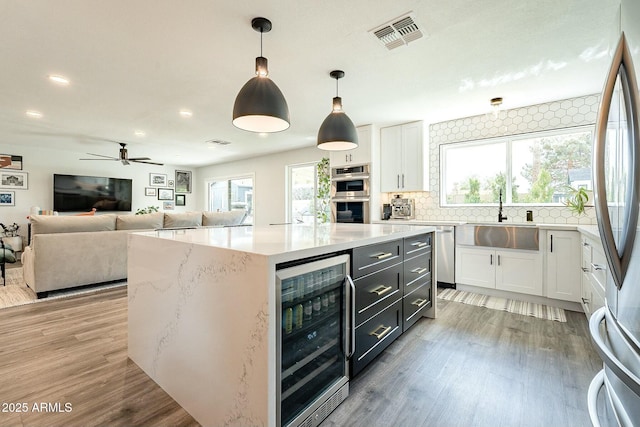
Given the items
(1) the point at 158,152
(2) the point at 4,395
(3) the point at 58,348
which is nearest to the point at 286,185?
(1) the point at 158,152

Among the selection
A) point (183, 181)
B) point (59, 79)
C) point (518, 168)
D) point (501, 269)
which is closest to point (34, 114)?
point (59, 79)

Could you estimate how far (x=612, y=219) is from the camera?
0.95 metres

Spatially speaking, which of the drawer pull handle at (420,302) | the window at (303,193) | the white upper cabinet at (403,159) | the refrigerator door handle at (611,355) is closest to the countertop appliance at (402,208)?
the white upper cabinet at (403,159)

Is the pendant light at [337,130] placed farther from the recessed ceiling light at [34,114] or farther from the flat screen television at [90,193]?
the flat screen television at [90,193]

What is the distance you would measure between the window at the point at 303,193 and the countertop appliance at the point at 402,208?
1.60 m

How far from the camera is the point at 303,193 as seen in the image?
660cm

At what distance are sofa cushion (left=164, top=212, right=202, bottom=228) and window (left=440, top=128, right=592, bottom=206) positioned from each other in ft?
13.1

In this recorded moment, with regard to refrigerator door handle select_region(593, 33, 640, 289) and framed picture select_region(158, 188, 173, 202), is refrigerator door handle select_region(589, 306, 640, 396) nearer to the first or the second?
refrigerator door handle select_region(593, 33, 640, 289)

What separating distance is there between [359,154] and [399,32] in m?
2.68

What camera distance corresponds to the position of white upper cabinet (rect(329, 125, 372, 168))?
4793 millimetres

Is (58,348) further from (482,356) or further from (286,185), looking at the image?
(286,185)

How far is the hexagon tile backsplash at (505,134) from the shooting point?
11.6 ft

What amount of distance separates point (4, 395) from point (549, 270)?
15.2 feet

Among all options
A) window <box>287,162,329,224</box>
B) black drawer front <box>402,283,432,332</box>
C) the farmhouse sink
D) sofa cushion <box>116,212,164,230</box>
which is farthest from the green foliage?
black drawer front <box>402,283,432,332</box>
